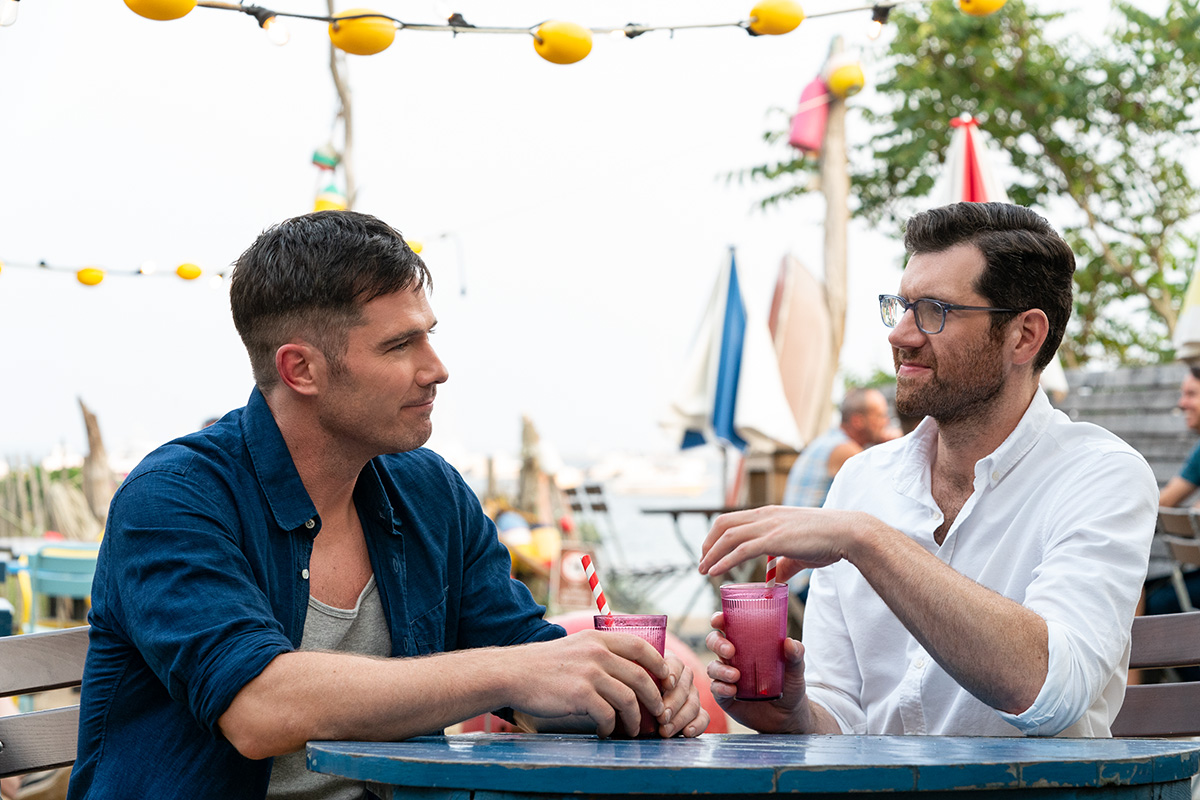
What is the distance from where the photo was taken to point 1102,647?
145 centimetres

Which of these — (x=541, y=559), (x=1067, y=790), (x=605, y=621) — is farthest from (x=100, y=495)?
(x=1067, y=790)

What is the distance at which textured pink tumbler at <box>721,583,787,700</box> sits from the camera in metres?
1.51

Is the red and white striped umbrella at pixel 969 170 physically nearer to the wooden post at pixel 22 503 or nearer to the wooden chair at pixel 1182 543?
the wooden chair at pixel 1182 543

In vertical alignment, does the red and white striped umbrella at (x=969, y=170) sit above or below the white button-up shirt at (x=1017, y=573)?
above

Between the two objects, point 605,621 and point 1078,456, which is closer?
point 605,621

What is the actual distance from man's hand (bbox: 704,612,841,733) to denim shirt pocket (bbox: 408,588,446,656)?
0.45 m

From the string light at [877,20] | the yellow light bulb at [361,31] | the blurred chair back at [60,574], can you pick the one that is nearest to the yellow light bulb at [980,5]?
the string light at [877,20]

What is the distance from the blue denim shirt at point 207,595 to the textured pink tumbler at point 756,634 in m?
0.51

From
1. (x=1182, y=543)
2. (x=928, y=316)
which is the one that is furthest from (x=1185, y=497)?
(x=928, y=316)

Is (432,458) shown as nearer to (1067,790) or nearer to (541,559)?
(1067,790)

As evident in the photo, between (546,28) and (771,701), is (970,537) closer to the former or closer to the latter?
(771,701)

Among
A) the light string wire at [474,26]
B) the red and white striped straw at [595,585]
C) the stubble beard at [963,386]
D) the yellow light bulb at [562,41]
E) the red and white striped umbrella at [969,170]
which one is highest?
the red and white striped umbrella at [969,170]

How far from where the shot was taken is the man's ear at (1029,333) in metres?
1.87

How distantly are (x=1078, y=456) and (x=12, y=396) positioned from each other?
15.3 m
